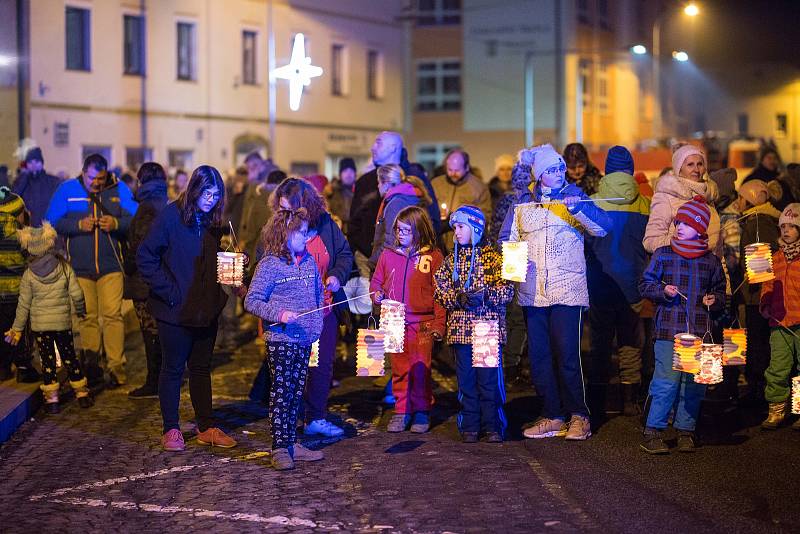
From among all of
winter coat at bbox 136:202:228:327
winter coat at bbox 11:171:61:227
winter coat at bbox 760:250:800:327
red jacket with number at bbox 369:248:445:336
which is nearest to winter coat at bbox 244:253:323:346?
winter coat at bbox 136:202:228:327

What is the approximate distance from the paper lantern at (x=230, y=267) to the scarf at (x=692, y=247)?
313cm

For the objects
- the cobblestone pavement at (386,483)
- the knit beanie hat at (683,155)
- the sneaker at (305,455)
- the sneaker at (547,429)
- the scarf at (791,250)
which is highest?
the knit beanie hat at (683,155)

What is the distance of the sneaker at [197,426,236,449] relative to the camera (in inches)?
376

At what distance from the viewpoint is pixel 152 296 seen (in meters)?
9.48

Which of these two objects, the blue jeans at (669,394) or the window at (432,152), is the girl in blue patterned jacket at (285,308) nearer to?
the blue jeans at (669,394)

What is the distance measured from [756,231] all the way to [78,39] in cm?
2854

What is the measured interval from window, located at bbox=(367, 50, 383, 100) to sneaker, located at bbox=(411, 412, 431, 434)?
38.1 meters

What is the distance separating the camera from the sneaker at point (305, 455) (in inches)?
356

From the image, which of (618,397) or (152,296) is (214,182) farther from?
(618,397)

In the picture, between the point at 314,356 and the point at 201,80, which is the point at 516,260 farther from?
the point at 201,80

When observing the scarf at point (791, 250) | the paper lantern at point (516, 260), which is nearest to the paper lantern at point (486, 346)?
the paper lantern at point (516, 260)

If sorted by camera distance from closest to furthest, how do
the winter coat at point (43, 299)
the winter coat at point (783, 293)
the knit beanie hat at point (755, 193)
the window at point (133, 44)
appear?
the winter coat at point (783, 293)
the winter coat at point (43, 299)
the knit beanie hat at point (755, 193)
the window at point (133, 44)

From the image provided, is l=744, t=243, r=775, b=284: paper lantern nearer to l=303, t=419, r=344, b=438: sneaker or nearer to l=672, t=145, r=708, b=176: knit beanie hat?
l=672, t=145, r=708, b=176: knit beanie hat

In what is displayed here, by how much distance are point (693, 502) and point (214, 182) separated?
4.03 meters
